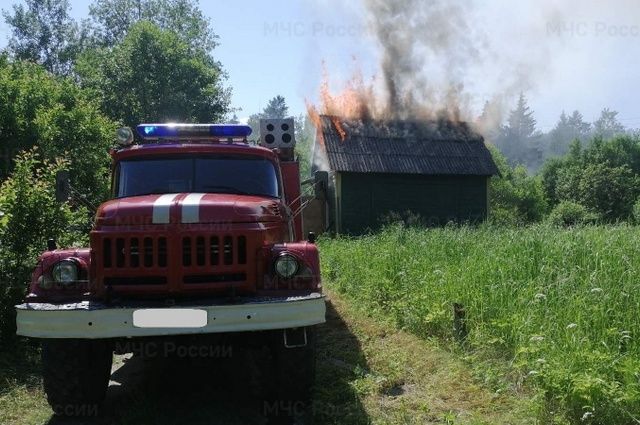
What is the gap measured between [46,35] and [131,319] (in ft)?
125

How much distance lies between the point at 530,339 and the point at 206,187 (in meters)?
3.10

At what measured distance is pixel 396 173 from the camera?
63.9 ft

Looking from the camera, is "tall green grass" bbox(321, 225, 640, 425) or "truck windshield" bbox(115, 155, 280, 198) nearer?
"tall green grass" bbox(321, 225, 640, 425)

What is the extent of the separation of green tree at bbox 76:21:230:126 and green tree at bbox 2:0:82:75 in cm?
1208

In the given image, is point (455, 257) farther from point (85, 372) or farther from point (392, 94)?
point (392, 94)

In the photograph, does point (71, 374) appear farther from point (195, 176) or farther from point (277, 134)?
point (277, 134)

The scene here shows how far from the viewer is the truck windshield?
516 cm

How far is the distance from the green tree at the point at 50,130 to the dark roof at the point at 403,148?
26.1 feet

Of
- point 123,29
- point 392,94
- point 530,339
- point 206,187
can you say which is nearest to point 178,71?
point 392,94

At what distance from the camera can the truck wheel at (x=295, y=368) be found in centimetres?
428

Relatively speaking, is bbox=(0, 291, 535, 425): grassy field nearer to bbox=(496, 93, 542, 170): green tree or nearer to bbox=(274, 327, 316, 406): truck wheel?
bbox=(274, 327, 316, 406): truck wheel

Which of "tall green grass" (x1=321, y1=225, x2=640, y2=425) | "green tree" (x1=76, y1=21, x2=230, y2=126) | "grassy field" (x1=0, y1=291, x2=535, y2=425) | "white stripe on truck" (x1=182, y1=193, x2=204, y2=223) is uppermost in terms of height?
"green tree" (x1=76, y1=21, x2=230, y2=126)

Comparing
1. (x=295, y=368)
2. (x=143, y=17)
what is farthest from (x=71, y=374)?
(x=143, y=17)

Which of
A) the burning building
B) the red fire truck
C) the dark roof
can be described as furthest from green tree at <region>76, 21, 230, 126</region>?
the red fire truck
